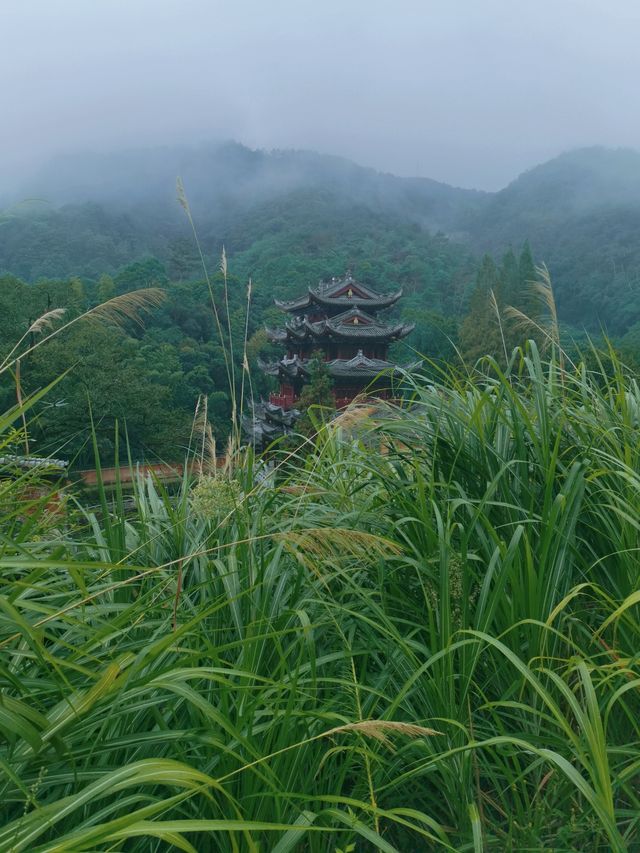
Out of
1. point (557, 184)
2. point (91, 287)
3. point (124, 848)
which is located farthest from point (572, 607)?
point (557, 184)

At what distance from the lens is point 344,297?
93.6ft

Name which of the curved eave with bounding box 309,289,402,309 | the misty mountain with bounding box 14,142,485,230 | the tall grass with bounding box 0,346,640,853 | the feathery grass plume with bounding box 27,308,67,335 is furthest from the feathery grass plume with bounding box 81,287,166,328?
the misty mountain with bounding box 14,142,485,230

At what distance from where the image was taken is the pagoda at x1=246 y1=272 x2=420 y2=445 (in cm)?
2500

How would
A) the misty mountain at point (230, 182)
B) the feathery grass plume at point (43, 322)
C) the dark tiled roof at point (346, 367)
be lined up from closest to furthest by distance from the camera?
the feathery grass plume at point (43, 322) < the dark tiled roof at point (346, 367) < the misty mountain at point (230, 182)

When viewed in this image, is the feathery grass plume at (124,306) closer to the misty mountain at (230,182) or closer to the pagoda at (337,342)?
the pagoda at (337,342)

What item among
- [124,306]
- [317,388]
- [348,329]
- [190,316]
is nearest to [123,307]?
[124,306]

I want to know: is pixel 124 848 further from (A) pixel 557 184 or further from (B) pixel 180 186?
(A) pixel 557 184

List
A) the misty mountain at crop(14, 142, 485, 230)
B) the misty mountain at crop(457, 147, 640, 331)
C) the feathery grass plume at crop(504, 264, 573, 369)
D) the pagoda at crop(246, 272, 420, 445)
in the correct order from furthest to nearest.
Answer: the misty mountain at crop(14, 142, 485, 230) → the misty mountain at crop(457, 147, 640, 331) → the pagoda at crop(246, 272, 420, 445) → the feathery grass plume at crop(504, 264, 573, 369)

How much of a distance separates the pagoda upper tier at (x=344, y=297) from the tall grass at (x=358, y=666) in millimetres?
25689

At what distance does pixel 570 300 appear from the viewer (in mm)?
54156

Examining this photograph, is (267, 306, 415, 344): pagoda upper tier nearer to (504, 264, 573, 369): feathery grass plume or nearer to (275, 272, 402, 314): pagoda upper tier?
(275, 272, 402, 314): pagoda upper tier

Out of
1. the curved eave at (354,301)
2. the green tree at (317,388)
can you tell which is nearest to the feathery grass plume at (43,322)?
the green tree at (317,388)

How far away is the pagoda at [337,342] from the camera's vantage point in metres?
25.0

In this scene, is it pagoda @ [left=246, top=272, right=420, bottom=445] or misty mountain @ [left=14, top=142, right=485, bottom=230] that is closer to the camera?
pagoda @ [left=246, top=272, right=420, bottom=445]
